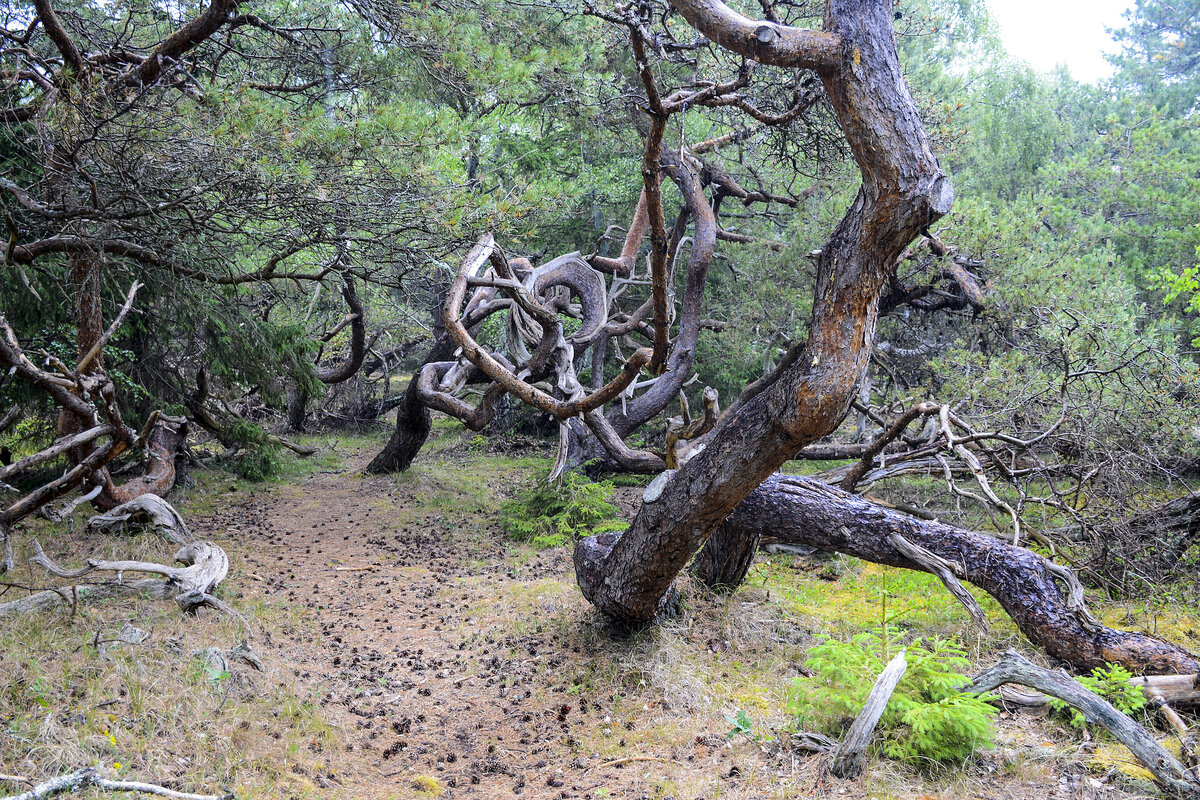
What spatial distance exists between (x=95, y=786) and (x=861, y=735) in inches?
137

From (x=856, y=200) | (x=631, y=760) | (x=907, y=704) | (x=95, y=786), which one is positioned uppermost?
(x=856, y=200)

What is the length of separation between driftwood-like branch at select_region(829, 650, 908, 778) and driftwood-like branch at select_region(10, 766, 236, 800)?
9.31 feet

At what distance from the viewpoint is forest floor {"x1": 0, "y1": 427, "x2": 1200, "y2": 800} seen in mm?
3637

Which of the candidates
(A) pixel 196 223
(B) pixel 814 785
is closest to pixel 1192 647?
(B) pixel 814 785

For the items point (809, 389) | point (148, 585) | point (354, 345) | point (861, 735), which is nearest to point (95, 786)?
point (148, 585)

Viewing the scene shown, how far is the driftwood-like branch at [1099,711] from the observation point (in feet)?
10.9

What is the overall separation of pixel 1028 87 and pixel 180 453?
61.2ft

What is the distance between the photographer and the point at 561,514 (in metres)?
8.62

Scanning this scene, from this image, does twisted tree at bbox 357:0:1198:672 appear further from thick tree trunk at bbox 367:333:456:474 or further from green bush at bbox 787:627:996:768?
thick tree trunk at bbox 367:333:456:474

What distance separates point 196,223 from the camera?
225 inches

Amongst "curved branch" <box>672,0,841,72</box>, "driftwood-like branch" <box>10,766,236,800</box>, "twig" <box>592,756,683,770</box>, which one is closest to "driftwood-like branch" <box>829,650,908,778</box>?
"twig" <box>592,756,683,770</box>

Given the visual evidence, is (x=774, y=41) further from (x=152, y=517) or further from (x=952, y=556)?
(x=152, y=517)

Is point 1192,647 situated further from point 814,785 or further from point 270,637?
point 270,637

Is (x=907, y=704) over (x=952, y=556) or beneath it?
beneath
